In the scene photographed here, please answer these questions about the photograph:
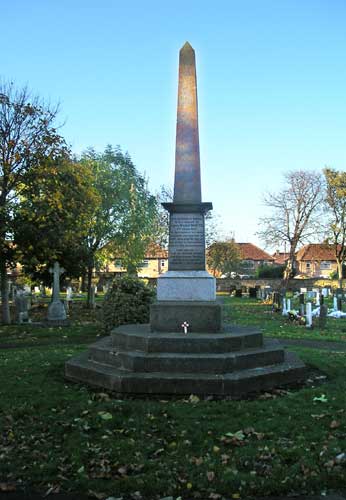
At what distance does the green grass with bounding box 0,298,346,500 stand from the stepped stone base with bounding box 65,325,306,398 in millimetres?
271

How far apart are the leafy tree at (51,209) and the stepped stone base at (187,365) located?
1152 centimetres

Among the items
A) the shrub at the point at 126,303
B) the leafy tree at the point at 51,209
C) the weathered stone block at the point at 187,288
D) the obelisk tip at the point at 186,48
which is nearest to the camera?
the weathered stone block at the point at 187,288

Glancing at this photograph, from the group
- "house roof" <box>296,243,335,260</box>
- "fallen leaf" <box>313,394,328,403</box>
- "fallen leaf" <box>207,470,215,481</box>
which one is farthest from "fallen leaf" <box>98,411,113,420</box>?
"house roof" <box>296,243,335,260</box>

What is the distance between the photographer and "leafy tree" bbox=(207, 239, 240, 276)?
2234 inches

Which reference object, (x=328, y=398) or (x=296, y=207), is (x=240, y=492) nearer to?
(x=328, y=398)

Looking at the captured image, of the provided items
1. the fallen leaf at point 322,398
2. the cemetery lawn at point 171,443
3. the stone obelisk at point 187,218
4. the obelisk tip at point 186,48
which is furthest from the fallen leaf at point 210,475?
the obelisk tip at point 186,48

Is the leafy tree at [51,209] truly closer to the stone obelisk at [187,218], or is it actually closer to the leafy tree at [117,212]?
the leafy tree at [117,212]

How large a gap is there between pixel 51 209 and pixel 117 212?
12.3 metres

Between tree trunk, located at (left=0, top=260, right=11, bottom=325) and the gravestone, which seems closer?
the gravestone

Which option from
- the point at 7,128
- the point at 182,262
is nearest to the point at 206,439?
the point at 182,262

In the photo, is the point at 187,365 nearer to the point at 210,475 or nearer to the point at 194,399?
the point at 194,399

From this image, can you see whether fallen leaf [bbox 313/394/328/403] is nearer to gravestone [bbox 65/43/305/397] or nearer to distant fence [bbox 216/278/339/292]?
gravestone [bbox 65/43/305/397]

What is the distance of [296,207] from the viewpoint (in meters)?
40.3

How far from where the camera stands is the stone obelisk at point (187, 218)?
8.61m
